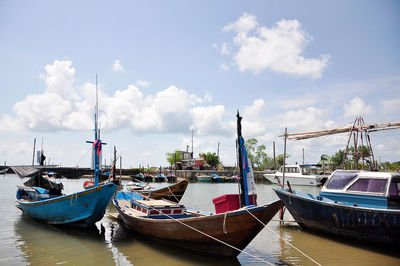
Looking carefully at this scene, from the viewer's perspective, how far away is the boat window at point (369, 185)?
9859mm

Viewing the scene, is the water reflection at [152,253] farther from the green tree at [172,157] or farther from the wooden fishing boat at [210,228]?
the green tree at [172,157]

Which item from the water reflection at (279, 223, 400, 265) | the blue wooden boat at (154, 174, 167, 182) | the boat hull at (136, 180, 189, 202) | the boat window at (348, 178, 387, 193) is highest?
the boat window at (348, 178, 387, 193)

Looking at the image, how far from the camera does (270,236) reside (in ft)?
39.1

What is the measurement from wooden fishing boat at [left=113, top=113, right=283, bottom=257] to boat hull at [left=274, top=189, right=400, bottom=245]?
3252 mm

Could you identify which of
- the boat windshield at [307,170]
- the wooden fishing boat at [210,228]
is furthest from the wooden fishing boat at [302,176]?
the wooden fishing boat at [210,228]

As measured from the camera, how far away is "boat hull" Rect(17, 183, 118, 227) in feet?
39.9

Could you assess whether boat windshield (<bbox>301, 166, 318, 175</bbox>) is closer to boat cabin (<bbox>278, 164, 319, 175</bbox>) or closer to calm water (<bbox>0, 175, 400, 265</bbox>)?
boat cabin (<bbox>278, 164, 319, 175</bbox>)

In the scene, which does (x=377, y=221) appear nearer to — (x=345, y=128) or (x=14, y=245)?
(x=345, y=128)

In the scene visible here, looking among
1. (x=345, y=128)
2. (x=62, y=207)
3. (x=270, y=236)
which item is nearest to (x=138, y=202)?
(x=62, y=207)

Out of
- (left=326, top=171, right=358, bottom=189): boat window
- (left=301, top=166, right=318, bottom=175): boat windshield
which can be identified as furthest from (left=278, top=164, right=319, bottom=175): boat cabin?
(left=326, top=171, right=358, bottom=189): boat window

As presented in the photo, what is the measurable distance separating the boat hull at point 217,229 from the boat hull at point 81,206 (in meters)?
3.36

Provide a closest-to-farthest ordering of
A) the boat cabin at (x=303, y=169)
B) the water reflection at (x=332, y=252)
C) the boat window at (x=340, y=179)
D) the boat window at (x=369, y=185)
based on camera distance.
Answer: the water reflection at (x=332, y=252) → the boat window at (x=369, y=185) → the boat window at (x=340, y=179) → the boat cabin at (x=303, y=169)

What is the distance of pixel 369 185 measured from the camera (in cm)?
1020

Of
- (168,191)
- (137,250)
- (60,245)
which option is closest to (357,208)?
(137,250)
